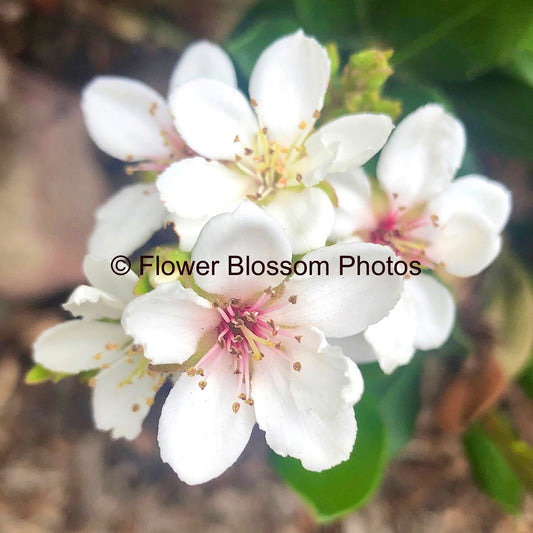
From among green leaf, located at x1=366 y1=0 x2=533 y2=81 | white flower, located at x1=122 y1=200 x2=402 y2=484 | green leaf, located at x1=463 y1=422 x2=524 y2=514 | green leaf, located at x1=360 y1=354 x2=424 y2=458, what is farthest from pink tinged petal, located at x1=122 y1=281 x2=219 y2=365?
green leaf, located at x1=463 y1=422 x2=524 y2=514

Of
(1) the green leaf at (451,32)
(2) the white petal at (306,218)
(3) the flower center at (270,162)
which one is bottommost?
(2) the white petal at (306,218)

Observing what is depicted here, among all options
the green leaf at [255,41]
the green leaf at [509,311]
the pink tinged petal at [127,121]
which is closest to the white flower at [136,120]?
the pink tinged petal at [127,121]

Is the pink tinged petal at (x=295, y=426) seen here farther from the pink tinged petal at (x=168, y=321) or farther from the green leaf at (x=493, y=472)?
the green leaf at (x=493, y=472)

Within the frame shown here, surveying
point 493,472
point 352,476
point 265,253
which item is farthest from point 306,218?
point 493,472

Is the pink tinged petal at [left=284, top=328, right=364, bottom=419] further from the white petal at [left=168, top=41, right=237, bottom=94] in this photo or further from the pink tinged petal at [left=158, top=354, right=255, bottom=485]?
the white petal at [left=168, top=41, right=237, bottom=94]

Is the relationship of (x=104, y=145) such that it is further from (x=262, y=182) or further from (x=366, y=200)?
(x=366, y=200)

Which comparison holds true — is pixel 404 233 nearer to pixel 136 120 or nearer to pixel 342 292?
pixel 342 292

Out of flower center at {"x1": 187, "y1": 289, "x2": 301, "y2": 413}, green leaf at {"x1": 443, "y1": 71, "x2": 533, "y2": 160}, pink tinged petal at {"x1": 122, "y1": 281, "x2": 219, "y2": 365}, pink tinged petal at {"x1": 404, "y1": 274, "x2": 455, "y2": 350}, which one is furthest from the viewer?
green leaf at {"x1": 443, "y1": 71, "x2": 533, "y2": 160}
